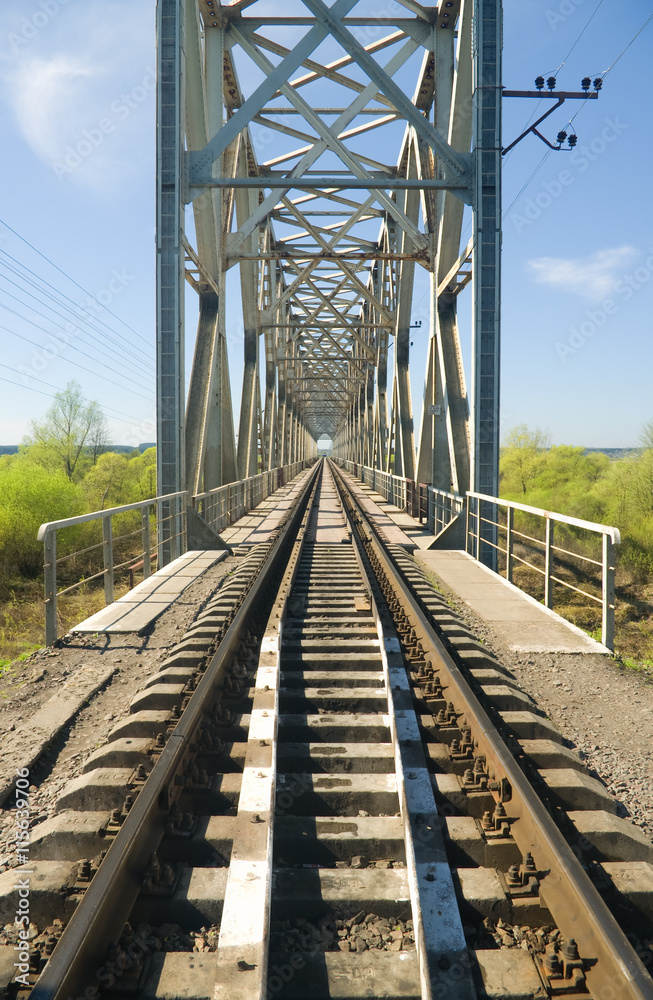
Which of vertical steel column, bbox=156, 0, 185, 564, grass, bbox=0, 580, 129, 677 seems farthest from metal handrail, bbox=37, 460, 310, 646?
grass, bbox=0, 580, 129, 677

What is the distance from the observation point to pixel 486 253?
10062 mm

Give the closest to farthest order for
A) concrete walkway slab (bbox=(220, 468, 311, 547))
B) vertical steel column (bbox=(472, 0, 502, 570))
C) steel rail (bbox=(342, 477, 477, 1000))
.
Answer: steel rail (bbox=(342, 477, 477, 1000)) → vertical steel column (bbox=(472, 0, 502, 570)) → concrete walkway slab (bbox=(220, 468, 311, 547))

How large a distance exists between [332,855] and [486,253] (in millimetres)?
9833

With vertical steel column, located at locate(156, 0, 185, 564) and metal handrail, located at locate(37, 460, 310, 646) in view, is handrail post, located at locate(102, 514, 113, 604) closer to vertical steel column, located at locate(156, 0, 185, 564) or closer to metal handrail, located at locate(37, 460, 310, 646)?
metal handrail, located at locate(37, 460, 310, 646)

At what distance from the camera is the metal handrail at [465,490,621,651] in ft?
17.0

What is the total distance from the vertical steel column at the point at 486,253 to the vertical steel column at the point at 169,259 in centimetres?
502

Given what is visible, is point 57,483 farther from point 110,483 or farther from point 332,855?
point 332,855

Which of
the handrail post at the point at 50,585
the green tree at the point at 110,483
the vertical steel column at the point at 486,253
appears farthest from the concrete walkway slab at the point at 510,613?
the green tree at the point at 110,483

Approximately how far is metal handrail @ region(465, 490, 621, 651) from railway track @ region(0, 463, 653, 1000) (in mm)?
1849

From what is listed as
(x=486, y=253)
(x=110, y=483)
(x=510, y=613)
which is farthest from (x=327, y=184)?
(x=110, y=483)

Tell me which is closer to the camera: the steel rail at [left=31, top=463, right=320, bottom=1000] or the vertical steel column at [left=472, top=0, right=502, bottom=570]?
the steel rail at [left=31, top=463, right=320, bottom=1000]

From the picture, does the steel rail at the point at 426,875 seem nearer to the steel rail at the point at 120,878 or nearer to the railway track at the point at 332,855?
the railway track at the point at 332,855

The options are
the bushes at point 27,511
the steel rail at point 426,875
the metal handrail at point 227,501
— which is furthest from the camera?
the bushes at point 27,511

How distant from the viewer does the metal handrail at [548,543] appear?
5184mm
